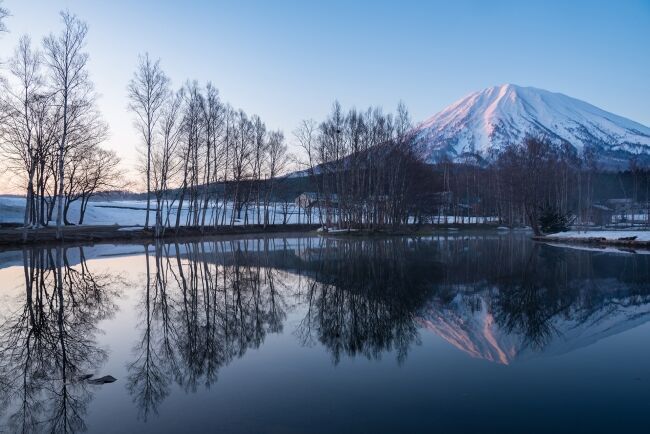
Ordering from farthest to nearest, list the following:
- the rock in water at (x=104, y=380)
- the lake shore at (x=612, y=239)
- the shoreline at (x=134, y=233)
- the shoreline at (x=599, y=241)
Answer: the shoreline at (x=134, y=233), the lake shore at (x=612, y=239), the shoreline at (x=599, y=241), the rock in water at (x=104, y=380)

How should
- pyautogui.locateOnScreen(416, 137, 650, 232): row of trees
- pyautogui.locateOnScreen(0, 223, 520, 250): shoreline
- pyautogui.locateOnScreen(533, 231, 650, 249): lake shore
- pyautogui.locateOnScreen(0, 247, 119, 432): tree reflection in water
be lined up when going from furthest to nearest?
pyautogui.locateOnScreen(416, 137, 650, 232): row of trees < pyautogui.locateOnScreen(0, 223, 520, 250): shoreline < pyautogui.locateOnScreen(533, 231, 650, 249): lake shore < pyautogui.locateOnScreen(0, 247, 119, 432): tree reflection in water

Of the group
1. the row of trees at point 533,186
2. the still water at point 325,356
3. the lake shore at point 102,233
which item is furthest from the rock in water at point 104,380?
the row of trees at point 533,186

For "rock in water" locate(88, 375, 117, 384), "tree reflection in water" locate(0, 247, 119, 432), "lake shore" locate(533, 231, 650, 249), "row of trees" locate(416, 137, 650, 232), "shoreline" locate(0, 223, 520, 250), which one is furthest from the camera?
"row of trees" locate(416, 137, 650, 232)

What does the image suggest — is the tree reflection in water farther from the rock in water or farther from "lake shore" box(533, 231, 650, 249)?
"lake shore" box(533, 231, 650, 249)

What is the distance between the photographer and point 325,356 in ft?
21.5

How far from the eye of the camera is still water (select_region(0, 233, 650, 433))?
452cm

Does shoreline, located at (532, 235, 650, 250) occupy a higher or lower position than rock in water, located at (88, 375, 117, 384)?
higher

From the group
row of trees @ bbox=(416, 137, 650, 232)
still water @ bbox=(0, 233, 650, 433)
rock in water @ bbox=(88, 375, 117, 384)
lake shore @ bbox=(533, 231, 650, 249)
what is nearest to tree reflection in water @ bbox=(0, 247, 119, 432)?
still water @ bbox=(0, 233, 650, 433)

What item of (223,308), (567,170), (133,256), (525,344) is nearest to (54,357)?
(223,308)

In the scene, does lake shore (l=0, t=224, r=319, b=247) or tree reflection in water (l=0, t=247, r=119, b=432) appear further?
lake shore (l=0, t=224, r=319, b=247)

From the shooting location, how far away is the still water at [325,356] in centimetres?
452

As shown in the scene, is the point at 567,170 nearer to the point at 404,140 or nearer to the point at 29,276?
the point at 404,140

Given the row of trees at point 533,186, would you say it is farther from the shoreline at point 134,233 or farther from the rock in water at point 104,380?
the rock in water at point 104,380

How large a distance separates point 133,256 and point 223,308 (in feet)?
48.8
